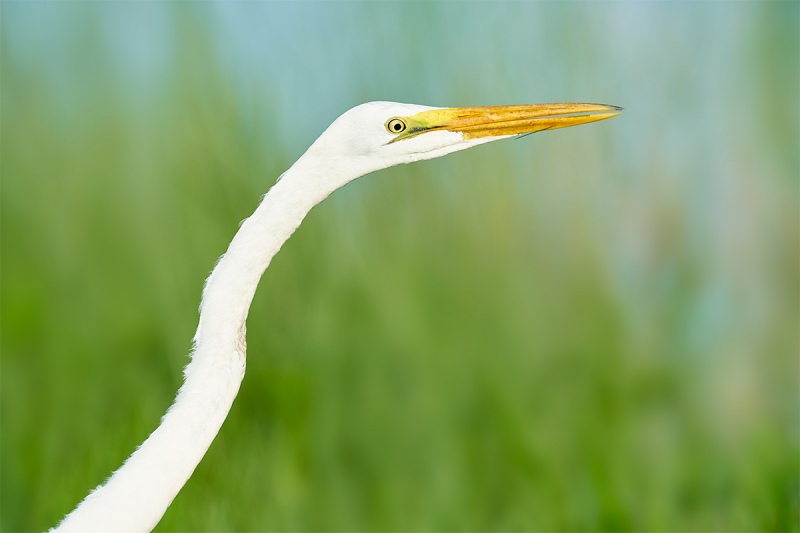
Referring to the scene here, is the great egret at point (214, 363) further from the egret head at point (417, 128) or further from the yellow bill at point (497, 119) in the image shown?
the yellow bill at point (497, 119)

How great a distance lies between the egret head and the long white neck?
83 millimetres

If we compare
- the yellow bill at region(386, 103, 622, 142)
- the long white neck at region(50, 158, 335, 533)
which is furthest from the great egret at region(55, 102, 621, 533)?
the yellow bill at region(386, 103, 622, 142)

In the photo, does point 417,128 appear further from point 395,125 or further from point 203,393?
point 203,393

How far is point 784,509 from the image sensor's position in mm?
2389

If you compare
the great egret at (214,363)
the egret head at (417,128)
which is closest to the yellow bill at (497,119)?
the egret head at (417,128)

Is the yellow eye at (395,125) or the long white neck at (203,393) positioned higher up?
the yellow eye at (395,125)

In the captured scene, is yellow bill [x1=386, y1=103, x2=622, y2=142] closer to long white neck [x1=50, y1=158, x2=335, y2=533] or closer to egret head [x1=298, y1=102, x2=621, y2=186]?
egret head [x1=298, y1=102, x2=621, y2=186]

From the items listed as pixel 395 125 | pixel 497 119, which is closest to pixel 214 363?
pixel 395 125

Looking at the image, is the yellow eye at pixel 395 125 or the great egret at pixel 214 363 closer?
the great egret at pixel 214 363

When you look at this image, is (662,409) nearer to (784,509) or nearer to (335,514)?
(784,509)

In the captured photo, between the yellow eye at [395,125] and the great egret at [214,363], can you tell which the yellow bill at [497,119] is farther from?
the great egret at [214,363]

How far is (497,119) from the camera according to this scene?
1188mm

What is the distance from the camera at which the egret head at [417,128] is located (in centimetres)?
109

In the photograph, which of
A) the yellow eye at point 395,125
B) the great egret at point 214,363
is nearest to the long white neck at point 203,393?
the great egret at point 214,363
